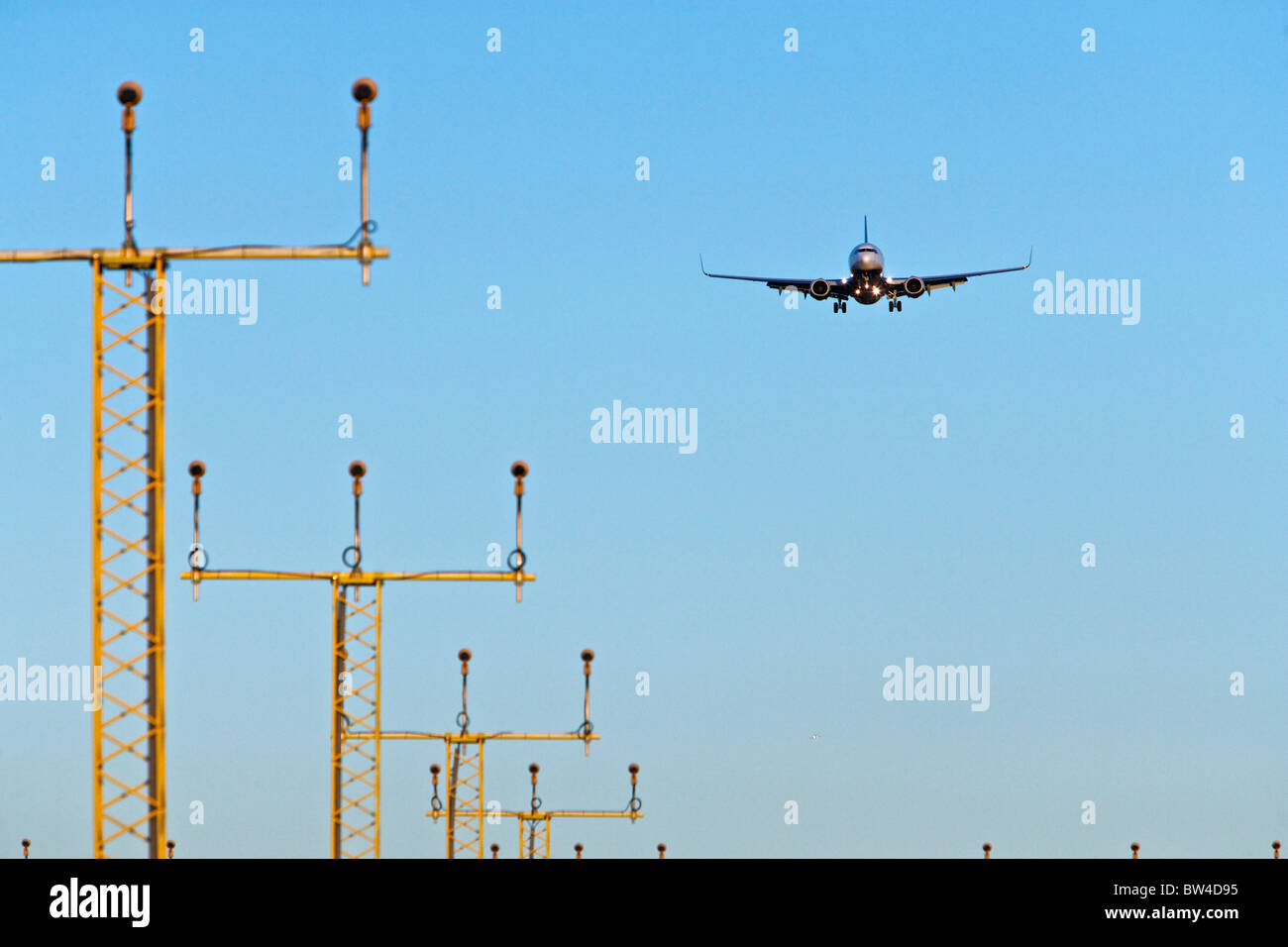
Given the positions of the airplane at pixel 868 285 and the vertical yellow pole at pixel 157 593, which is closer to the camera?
the vertical yellow pole at pixel 157 593

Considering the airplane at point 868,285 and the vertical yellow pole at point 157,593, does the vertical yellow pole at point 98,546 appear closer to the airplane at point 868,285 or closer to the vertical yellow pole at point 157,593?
the vertical yellow pole at point 157,593

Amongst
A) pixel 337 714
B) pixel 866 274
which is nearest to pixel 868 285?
pixel 866 274

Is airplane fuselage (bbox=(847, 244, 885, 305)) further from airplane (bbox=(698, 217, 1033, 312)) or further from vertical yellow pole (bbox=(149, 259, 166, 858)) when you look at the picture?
vertical yellow pole (bbox=(149, 259, 166, 858))

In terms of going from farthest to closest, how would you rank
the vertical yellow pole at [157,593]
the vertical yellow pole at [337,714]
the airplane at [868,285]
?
the airplane at [868,285] < the vertical yellow pole at [337,714] < the vertical yellow pole at [157,593]

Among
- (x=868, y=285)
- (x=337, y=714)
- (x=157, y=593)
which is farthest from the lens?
(x=868, y=285)

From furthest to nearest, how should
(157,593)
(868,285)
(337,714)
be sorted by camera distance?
(868,285) < (337,714) < (157,593)

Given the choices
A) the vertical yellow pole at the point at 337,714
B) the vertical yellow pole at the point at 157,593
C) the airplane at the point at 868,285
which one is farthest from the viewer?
the airplane at the point at 868,285

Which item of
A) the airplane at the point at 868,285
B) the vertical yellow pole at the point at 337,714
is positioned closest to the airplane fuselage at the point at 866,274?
the airplane at the point at 868,285

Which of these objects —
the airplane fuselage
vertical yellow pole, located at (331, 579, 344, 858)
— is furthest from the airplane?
vertical yellow pole, located at (331, 579, 344, 858)

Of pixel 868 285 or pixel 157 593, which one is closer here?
pixel 157 593

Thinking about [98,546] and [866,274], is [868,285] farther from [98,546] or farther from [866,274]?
[98,546]
